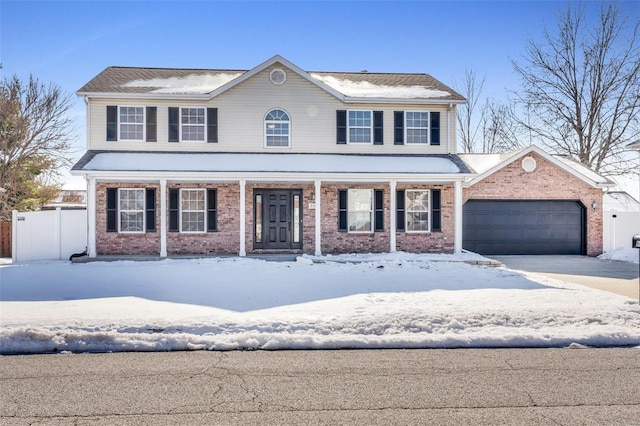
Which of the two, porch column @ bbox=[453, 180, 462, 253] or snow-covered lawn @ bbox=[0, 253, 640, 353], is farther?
porch column @ bbox=[453, 180, 462, 253]

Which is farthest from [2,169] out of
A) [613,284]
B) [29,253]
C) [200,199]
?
[613,284]

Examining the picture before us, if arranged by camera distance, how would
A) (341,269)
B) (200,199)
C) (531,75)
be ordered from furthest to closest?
(531,75) < (200,199) < (341,269)

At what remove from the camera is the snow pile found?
17373 millimetres

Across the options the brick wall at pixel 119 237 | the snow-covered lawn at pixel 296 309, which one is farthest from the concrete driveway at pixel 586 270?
the brick wall at pixel 119 237

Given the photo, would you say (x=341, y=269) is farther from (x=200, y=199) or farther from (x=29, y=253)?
(x=29, y=253)

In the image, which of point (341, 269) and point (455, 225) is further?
point (455, 225)

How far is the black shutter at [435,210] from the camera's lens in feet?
57.1

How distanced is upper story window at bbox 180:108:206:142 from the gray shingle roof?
666 mm

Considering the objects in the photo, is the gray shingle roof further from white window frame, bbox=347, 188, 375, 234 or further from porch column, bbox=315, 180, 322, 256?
porch column, bbox=315, 180, 322, 256

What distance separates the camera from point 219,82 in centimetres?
1878

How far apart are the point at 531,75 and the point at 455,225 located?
603 inches

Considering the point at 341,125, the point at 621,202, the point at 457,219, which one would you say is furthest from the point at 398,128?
the point at 621,202

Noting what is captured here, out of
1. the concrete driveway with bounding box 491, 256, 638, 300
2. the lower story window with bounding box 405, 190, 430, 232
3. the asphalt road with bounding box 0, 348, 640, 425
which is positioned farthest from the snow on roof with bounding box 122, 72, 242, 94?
the asphalt road with bounding box 0, 348, 640, 425

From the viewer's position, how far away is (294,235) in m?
17.2
